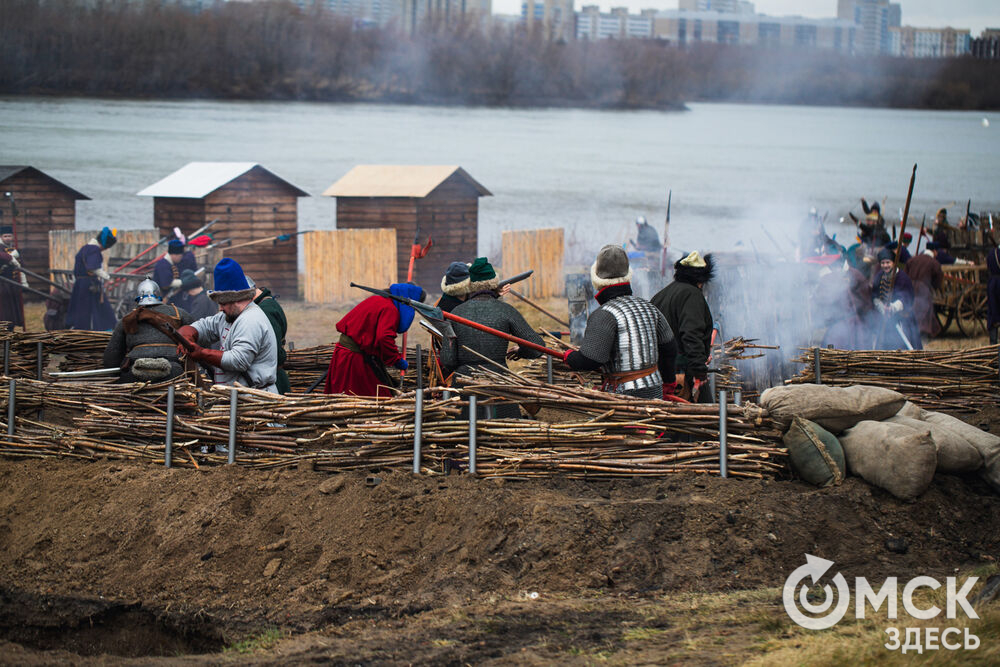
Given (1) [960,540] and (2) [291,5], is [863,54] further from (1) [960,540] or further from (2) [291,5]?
(1) [960,540]

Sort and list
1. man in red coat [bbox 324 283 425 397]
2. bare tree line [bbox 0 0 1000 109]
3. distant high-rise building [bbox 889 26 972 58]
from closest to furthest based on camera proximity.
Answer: man in red coat [bbox 324 283 425 397] → bare tree line [bbox 0 0 1000 109] → distant high-rise building [bbox 889 26 972 58]

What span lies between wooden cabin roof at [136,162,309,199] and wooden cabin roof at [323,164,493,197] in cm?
147

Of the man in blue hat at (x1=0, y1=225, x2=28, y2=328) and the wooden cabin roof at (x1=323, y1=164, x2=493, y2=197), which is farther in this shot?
the wooden cabin roof at (x1=323, y1=164, x2=493, y2=197)

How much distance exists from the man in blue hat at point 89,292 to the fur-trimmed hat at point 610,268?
10.7 meters

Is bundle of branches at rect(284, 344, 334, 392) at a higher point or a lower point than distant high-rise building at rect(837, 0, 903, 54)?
lower

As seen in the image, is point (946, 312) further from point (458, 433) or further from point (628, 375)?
point (458, 433)

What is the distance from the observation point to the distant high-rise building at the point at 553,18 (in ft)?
133

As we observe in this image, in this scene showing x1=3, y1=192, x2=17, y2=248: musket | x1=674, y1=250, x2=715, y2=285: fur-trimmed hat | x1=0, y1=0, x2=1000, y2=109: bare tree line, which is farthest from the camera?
x1=0, y1=0, x2=1000, y2=109: bare tree line

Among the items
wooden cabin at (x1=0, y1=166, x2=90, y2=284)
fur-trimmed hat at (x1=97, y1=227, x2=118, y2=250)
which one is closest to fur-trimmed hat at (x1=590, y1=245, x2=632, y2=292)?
fur-trimmed hat at (x1=97, y1=227, x2=118, y2=250)

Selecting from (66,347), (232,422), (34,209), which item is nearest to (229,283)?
(232,422)

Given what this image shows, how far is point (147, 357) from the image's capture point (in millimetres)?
7090

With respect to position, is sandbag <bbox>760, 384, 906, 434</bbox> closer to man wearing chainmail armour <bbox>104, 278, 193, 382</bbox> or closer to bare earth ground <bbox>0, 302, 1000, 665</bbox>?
bare earth ground <bbox>0, 302, 1000, 665</bbox>

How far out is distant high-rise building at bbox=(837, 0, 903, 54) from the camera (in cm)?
3638

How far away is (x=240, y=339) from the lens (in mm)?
6680
